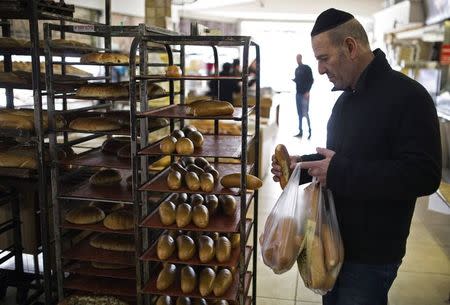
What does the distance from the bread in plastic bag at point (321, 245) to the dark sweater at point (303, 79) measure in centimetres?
789

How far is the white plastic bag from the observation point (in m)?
1.65

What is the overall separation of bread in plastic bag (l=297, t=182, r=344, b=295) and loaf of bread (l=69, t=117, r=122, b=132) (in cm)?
120

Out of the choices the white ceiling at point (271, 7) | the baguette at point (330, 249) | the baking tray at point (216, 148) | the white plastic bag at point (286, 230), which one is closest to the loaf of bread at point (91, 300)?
the baking tray at point (216, 148)

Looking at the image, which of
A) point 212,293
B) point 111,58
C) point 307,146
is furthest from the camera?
point 307,146

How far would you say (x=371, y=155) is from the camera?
5.00ft

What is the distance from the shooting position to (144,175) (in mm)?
2232

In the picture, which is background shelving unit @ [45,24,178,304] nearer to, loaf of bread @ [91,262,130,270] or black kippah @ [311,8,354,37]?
loaf of bread @ [91,262,130,270]

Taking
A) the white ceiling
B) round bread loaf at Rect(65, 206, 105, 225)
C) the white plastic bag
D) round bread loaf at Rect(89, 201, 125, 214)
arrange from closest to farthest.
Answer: the white plastic bag
round bread loaf at Rect(65, 206, 105, 225)
round bread loaf at Rect(89, 201, 125, 214)
the white ceiling

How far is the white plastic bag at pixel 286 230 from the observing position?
1646 mm

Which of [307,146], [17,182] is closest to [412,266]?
[17,182]

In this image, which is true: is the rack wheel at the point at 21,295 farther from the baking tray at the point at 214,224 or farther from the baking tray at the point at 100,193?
the baking tray at the point at 214,224

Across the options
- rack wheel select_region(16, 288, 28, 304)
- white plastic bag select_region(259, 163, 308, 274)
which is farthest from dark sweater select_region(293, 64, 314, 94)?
white plastic bag select_region(259, 163, 308, 274)

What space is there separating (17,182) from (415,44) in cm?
833

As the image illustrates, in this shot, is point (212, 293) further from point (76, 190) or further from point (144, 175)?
point (76, 190)
